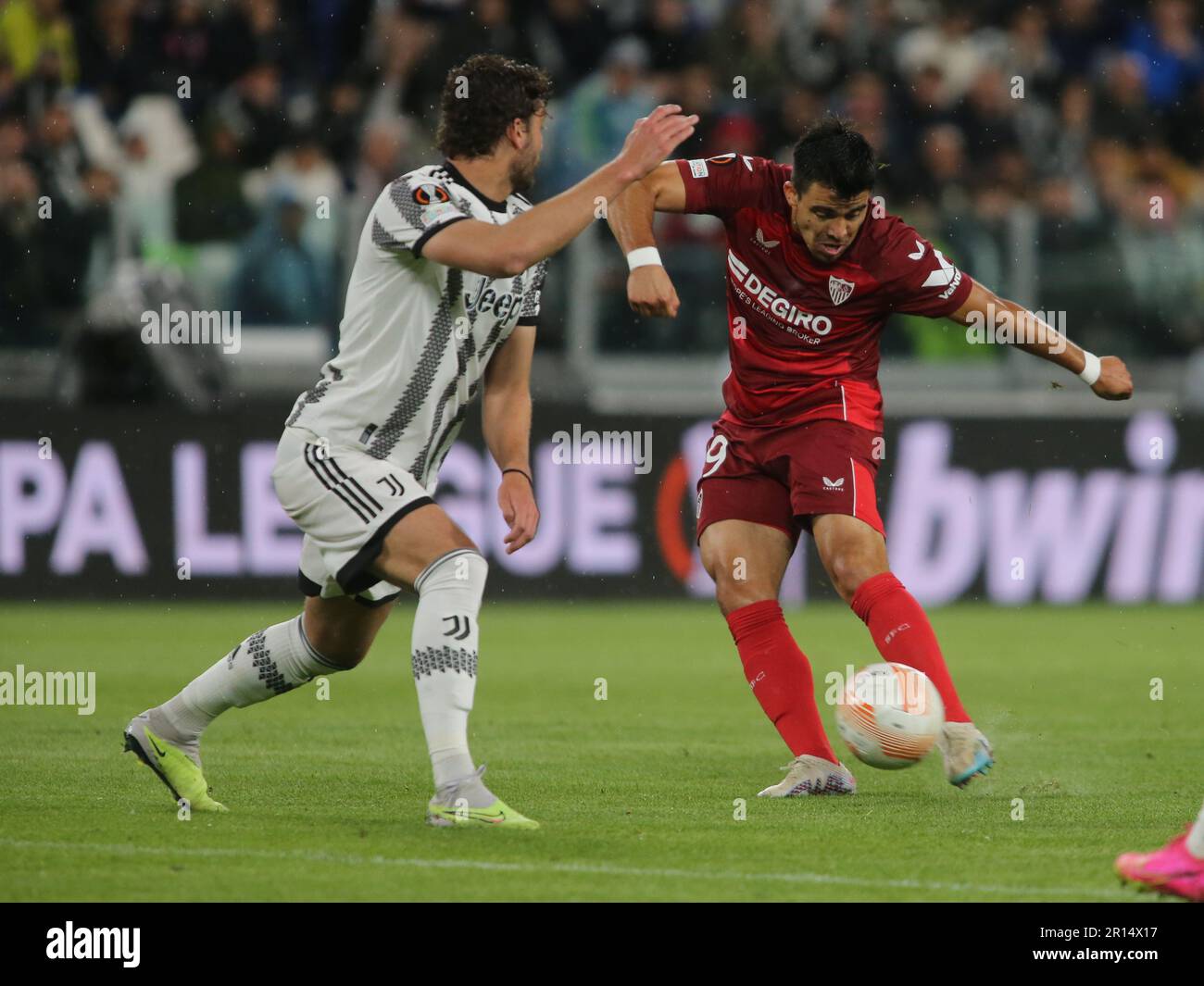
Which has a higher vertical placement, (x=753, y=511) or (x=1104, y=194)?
(x=1104, y=194)

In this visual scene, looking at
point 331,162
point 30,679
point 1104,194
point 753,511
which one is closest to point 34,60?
point 331,162

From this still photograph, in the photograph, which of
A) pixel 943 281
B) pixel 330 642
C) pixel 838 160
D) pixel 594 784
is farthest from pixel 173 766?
pixel 943 281

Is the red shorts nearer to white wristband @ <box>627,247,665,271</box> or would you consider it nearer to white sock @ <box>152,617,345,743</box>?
white wristband @ <box>627,247,665,271</box>

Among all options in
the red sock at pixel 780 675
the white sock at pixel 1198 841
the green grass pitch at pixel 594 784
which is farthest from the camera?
the red sock at pixel 780 675

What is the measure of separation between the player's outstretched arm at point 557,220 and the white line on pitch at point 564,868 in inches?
63.3

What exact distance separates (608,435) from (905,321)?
2.43m

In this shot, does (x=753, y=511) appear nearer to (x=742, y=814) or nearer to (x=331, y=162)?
(x=742, y=814)

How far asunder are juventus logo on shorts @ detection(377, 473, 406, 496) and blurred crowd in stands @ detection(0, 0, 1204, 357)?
7.92 metres

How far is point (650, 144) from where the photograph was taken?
5.42 metres

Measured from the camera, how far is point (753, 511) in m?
6.95

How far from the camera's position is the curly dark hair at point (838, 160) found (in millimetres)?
6391

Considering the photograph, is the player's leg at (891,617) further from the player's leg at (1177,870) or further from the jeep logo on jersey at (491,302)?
the player's leg at (1177,870)

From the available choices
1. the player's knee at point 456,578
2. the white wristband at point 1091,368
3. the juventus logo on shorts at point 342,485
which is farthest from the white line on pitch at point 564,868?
the white wristband at point 1091,368

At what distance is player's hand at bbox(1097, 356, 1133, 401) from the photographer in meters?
6.73
